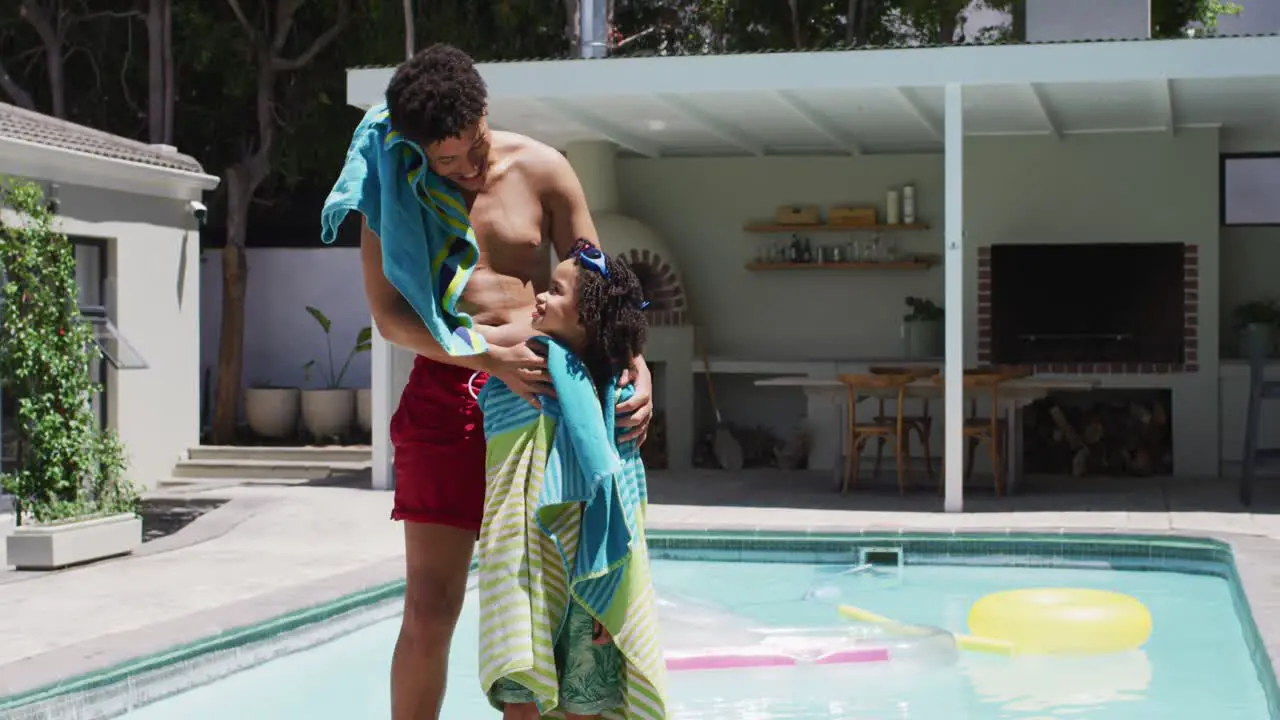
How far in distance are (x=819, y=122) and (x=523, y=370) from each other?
322 inches

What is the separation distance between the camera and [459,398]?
326 centimetres

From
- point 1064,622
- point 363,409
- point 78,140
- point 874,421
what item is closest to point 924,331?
point 874,421

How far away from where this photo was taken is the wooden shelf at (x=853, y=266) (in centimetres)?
1256

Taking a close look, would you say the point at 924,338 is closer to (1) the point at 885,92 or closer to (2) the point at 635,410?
(1) the point at 885,92

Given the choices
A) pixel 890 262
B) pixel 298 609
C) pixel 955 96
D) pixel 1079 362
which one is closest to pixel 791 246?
pixel 890 262

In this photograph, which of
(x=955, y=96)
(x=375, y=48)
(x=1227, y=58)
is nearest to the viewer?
(x=1227, y=58)

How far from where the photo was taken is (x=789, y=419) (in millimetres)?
13164

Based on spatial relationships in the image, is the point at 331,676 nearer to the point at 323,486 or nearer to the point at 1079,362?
the point at 323,486

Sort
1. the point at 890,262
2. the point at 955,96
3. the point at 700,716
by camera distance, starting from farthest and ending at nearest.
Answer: the point at 890,262 → the point at 955,96 → the point at 700,716

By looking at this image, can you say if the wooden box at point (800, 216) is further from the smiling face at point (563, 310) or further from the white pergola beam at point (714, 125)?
the smiling face at point (563, 310)

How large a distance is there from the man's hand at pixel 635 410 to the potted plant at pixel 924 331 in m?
9.28

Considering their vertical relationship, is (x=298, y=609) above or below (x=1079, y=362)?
→ below

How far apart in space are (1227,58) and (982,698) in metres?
4.65

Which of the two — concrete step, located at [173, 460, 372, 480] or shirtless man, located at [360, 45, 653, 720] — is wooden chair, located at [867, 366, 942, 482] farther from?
shirtless man, located at [360, 45, 653, 720]
